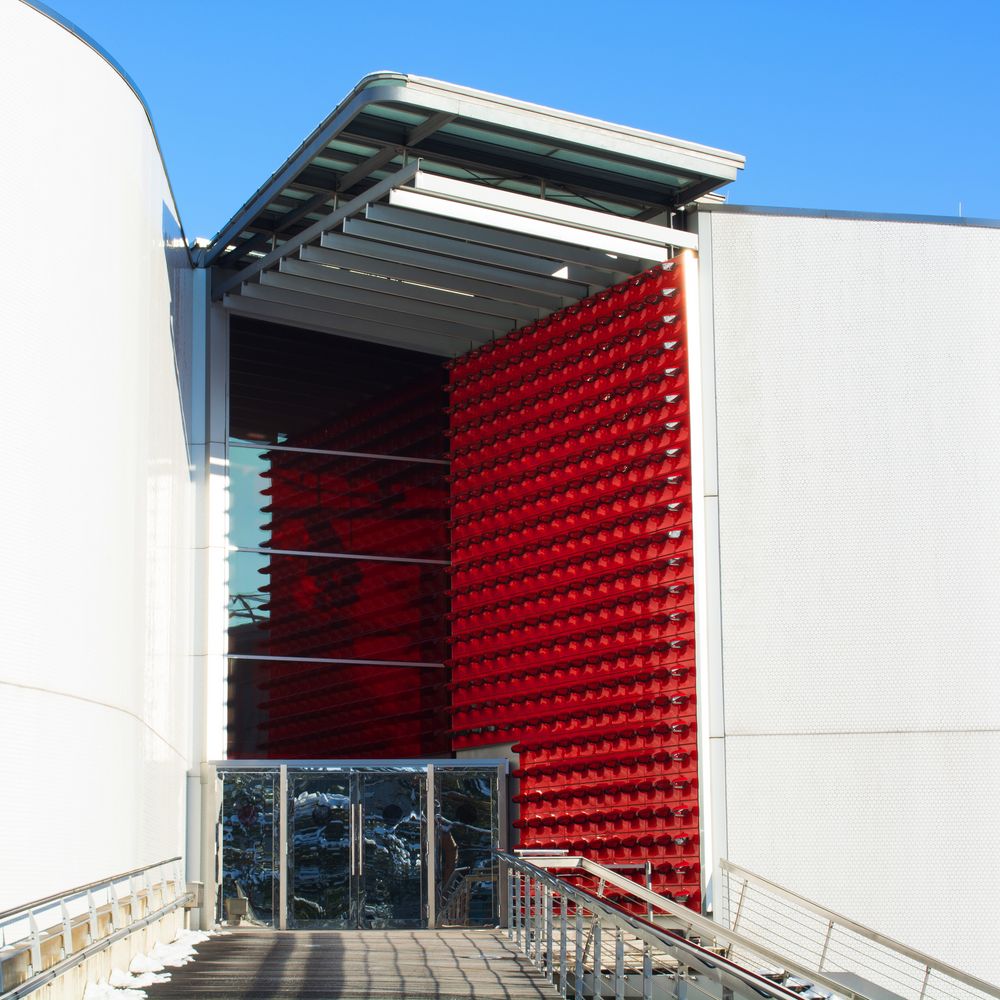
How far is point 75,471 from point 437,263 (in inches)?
269

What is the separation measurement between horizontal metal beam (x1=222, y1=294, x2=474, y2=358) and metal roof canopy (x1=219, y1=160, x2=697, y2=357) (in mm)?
19

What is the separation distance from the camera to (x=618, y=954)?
10.7 metres

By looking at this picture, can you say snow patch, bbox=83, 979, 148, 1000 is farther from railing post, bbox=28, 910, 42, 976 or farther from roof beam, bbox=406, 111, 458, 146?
roof beam, bbox=406, 111, 458, 146

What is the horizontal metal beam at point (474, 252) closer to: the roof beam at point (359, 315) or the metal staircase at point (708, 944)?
the roof beam at point (359, 315)

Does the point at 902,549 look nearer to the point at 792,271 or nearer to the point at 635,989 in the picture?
the point at 792,271

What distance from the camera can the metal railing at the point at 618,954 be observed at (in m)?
8.68

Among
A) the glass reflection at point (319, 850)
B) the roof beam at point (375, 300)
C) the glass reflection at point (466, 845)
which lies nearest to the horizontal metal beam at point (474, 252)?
the roof beam at point (375, 300)

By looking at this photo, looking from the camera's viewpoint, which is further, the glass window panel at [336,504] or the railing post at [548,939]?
the glass window panel at [336,504]

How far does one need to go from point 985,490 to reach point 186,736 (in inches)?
391

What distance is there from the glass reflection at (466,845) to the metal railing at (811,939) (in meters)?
4.10

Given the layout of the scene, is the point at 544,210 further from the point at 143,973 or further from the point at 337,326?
the point at 143,973

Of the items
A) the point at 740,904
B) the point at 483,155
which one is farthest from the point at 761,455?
the point at 740,904

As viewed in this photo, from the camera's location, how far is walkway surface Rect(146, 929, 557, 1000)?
11.6 meters

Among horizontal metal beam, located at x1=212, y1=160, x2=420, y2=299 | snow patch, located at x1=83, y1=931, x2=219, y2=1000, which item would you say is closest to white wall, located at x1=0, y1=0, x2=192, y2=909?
snow patch, located at x1=83, y1=931, x2=219, y2=1000
